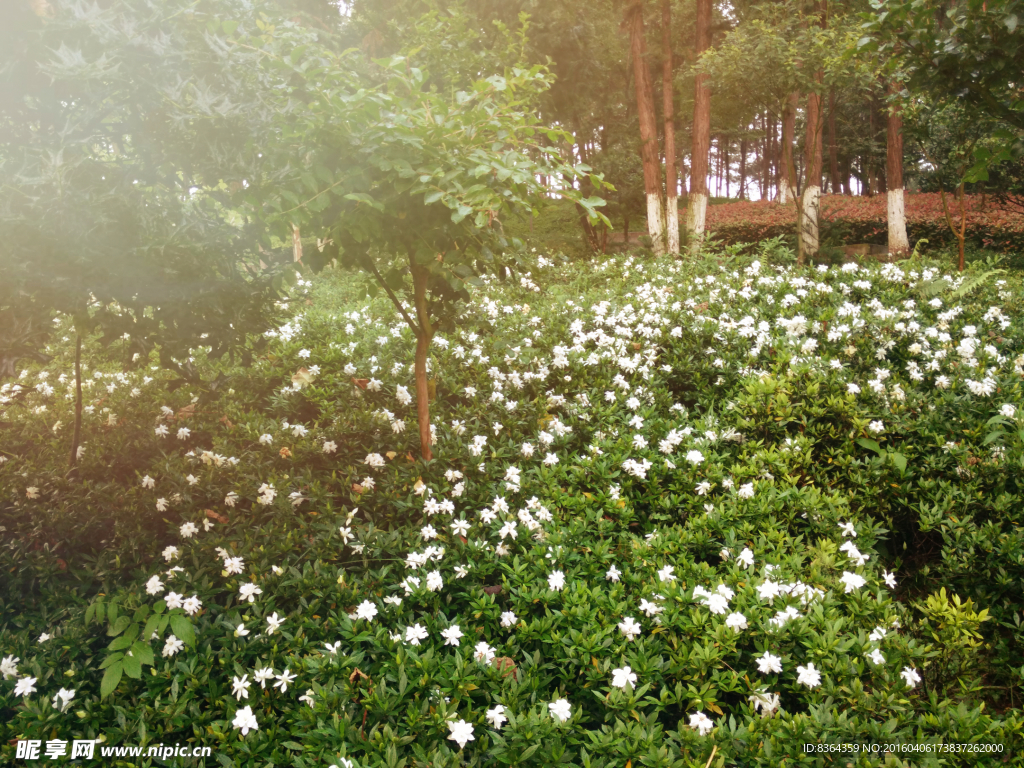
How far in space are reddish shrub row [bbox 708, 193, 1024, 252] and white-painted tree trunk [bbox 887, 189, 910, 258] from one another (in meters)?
1.13

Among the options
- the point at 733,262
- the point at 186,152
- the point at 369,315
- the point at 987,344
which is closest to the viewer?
the point at 186,152

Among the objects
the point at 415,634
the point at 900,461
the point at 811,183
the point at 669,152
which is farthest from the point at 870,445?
the point at 669,152

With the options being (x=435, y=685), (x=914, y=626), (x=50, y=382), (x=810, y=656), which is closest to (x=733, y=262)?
(x=914, y=626)

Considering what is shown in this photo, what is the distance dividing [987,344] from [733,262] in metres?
3.52

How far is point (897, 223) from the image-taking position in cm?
1238

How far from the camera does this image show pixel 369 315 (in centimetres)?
654

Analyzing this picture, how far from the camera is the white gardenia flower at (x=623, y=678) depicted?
2145 millimetres

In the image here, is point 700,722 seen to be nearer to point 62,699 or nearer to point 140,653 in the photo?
point 140,653

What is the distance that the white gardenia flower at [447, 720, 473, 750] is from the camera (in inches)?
76.9

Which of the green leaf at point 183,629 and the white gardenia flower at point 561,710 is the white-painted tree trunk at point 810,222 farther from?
the green leaf at point 183,629

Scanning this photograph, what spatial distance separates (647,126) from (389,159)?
375 inches

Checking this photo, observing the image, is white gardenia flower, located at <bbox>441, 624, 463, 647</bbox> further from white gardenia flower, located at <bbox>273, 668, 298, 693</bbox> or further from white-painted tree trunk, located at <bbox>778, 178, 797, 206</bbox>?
white-painted tree trunk, located at <bbox>778, 178, 797, 206</bbox>

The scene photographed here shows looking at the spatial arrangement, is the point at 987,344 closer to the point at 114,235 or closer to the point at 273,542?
the point at 273,542

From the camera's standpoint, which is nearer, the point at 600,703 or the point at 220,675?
the point at 600,703
